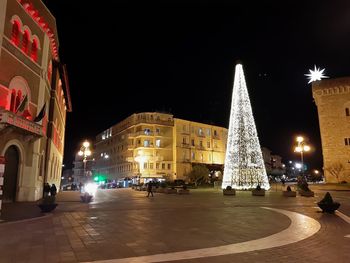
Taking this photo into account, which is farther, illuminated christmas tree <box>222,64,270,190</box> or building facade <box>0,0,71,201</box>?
illuminated christmas tree <box>222,64,270,190</box>

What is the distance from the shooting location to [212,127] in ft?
260

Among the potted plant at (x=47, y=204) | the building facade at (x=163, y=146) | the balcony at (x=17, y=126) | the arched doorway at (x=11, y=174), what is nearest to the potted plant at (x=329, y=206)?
the potted plant at (x=47, y=204)

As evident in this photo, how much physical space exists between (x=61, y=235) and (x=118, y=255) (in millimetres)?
3198

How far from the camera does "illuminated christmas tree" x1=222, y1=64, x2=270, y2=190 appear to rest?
3209cm

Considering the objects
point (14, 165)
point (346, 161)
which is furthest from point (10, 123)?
point (346, 161)

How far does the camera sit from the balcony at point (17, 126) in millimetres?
16516

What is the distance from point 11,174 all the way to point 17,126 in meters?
4.93

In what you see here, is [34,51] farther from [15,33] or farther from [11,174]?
[11,174]

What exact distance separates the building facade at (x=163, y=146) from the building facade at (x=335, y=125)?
28.9m

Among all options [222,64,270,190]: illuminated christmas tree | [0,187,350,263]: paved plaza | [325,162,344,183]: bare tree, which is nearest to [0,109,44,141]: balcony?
[0,187,350,263]: paved plaza

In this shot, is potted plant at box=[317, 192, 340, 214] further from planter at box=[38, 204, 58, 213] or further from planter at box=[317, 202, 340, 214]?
planter at box=[38, 204, 58, 213]

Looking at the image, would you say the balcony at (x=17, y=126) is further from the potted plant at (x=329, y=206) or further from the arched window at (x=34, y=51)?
the potted plant at (x=329, y=206)

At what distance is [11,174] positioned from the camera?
2086 centimetres

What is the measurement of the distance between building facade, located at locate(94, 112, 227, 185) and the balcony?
44.9 m
